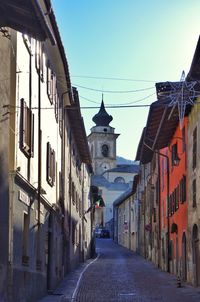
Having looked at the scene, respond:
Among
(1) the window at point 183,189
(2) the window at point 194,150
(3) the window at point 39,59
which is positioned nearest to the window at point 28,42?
(3) the window at point 39,59

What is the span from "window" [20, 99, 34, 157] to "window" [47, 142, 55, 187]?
4.30 meters

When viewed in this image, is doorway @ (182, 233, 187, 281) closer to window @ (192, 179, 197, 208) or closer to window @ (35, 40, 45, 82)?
window @ (192, 179, 197, 208)

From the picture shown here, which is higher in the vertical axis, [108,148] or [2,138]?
[108,148]

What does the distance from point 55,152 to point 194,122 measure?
5.47 m

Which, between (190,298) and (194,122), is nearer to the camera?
(190,298)

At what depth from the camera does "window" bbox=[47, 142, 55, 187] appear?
2161 centimetres

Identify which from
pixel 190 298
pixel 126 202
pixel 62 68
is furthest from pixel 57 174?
pixel 126 202

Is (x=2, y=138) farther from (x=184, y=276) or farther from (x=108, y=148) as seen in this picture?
(x=108, y=148)

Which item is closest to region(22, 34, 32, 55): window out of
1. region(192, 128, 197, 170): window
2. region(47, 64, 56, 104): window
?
region(47, 64, 56, 104): window

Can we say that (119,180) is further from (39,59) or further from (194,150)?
(39,59)

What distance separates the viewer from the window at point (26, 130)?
15.3 metres

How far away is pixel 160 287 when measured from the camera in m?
24.9

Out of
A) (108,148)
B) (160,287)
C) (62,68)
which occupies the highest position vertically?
(108,148)

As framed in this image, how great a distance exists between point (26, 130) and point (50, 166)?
6291mm
